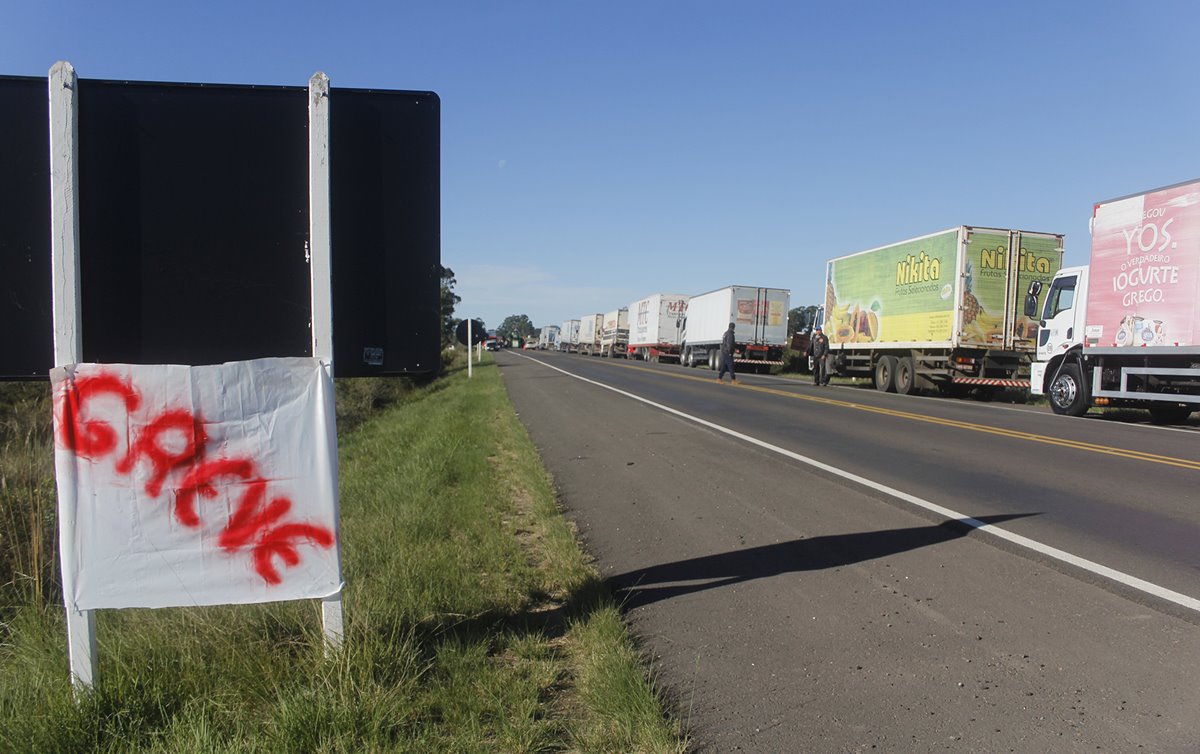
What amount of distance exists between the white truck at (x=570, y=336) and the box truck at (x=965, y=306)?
66877 mm

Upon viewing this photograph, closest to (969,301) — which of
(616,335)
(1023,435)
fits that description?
(1023,435)

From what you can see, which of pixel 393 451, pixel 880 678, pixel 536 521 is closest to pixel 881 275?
pixel 393 451

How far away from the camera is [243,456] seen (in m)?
3.29

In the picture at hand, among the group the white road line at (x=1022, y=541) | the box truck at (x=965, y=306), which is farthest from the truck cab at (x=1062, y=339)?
the white road line at (x=1022, y=541)

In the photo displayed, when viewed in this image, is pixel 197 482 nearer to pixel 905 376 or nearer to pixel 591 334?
pixel 905 376

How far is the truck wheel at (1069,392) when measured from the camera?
16125 millimetres

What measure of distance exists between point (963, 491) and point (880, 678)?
15.7 ft

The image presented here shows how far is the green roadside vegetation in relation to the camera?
9.66ft

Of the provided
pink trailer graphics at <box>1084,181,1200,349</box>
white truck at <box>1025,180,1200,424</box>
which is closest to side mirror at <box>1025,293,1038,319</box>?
white truck at <box>1025,180,1200,424</box>

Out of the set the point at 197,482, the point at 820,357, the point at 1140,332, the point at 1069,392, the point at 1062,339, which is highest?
the point at 1140,332

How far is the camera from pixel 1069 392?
54.1 ft

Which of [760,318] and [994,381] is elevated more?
[760,318]

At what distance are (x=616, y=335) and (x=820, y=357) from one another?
1660 inches

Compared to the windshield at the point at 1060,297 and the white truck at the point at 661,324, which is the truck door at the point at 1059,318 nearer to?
the windshield at the point at 1060,297
